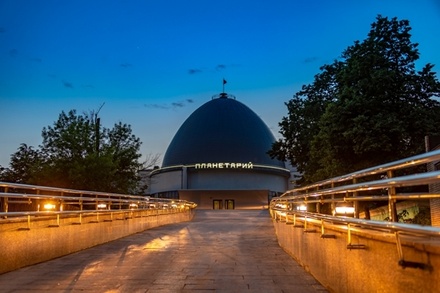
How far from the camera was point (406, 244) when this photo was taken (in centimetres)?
386

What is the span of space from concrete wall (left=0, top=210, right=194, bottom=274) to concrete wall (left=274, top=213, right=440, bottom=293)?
549cm

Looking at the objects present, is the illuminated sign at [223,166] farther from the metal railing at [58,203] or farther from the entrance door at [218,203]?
the metal railing at [58,203]

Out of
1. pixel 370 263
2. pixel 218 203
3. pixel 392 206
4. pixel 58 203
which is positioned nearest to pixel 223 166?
pixel 218 203

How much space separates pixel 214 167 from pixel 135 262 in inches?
2189

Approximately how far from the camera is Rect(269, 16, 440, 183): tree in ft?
72.5

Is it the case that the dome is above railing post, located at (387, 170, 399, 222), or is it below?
above

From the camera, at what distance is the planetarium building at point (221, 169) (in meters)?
65.8

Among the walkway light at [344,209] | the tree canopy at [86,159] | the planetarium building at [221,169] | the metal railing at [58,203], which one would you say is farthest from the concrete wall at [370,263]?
the planetarium building at [221,169]

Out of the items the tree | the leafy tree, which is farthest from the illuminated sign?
the tree

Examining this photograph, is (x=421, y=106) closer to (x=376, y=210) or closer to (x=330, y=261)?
(x=376, y=210)

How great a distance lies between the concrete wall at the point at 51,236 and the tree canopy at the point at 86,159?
14.2 meters

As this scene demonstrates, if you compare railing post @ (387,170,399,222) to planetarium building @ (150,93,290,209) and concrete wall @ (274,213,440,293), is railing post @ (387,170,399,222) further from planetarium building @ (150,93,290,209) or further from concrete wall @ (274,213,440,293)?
planetarium building @ (150,93,290,209)

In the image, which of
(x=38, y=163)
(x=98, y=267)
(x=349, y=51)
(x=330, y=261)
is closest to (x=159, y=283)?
(x=98, y=267)

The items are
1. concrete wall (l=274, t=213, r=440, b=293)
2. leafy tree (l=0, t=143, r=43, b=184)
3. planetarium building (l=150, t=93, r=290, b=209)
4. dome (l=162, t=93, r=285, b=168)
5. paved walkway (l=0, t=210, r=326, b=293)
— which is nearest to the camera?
concrete wall (l=274, t=213, r=440, b=293)
